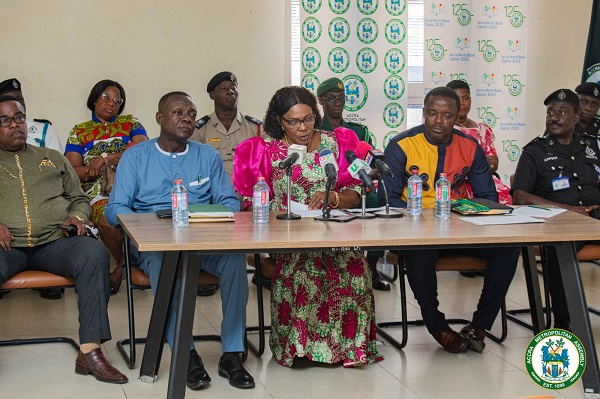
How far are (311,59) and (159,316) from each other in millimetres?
3507

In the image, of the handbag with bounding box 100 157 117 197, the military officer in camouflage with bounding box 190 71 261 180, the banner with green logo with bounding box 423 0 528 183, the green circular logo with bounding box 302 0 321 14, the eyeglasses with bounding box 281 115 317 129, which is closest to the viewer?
the eyeglasses with bounding box 281 115 317 129

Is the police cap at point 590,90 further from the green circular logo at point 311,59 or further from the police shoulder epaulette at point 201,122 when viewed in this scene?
the police shoulder epaulette at point 201,122

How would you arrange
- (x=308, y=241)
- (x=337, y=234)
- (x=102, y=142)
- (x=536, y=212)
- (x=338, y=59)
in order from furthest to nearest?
(x=338, y=59) → (x=102, y=142) → (x=536, y=212) → (x=337, y=234) → (x=308, y=241)

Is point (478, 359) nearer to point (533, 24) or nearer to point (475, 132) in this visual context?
point (475, 132)

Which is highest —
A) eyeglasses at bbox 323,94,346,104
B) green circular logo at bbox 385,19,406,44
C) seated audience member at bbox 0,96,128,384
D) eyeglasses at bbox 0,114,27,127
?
green circular logo at bbox 385,19,406,44

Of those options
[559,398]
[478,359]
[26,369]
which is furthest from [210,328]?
[559,398]

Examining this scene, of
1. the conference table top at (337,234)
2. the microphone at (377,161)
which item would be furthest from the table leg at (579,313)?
the microphone at (377,161)

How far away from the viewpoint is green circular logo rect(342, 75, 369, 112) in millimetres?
7062

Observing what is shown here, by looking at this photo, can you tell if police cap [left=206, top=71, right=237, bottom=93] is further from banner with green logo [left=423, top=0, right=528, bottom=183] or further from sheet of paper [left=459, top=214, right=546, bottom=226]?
sheet of paper [left=459, top=214, right=546, bottom=226]

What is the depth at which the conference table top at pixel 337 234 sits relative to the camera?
342 cm

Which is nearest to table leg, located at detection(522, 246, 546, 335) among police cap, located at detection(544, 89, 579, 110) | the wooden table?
the wooden table

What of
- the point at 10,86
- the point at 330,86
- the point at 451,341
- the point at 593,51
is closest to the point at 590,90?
the point at 593,51

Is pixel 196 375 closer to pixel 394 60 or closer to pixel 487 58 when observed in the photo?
pixel 394 60

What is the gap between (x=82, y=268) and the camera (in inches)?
159
